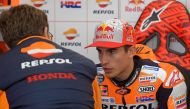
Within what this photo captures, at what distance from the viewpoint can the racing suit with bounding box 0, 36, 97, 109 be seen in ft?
3.45

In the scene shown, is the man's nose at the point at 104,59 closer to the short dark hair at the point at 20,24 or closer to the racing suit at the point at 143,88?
the racing suit at the point at 143,88

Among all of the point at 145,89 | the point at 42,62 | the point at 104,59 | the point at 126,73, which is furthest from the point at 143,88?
the point at 42,62

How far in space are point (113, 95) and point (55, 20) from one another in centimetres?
97

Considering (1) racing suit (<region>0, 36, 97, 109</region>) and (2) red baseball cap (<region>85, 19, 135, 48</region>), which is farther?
(2) red baseball cap (<region>85, 19, 135, 48</region>)

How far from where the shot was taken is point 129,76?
1773mm

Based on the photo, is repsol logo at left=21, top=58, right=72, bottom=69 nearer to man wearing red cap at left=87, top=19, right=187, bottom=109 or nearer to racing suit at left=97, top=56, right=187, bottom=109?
man wearing red cap at left=87, top=19, right=187, bottom=109

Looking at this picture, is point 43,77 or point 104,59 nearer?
point 43,77

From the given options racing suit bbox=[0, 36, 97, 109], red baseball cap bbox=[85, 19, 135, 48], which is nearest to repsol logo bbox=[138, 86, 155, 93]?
red baseball cap bbox=[85, 19, 135, 48]

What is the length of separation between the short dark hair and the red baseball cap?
22.0 inches

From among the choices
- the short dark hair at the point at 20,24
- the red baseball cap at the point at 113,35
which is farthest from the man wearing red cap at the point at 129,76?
the short dark hair at the point at 20,24

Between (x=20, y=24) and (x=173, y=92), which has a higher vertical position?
(x=20, y=24)

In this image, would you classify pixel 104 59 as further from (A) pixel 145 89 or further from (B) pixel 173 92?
(B) pixel 173 92

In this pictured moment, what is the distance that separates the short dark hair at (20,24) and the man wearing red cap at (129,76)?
57 centimetres

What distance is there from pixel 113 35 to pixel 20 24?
25.5 inches
